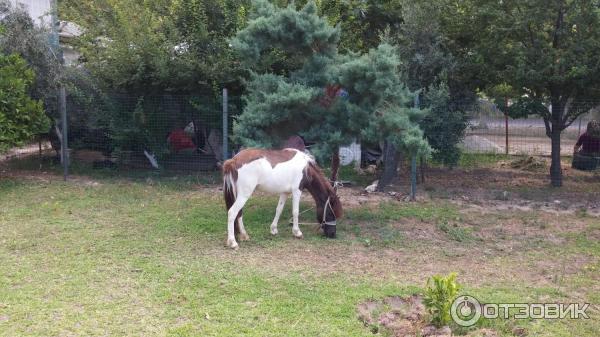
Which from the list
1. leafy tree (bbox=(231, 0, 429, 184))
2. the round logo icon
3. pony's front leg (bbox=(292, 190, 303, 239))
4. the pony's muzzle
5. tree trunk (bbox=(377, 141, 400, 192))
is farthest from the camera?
tree trunk (bbox=(377, 141, 400, 192))

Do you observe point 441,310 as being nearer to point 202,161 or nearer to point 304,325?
point 304,325

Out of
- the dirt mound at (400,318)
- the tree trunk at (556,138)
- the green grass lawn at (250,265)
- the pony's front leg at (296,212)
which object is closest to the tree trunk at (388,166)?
the green grass lawn at (250,265)

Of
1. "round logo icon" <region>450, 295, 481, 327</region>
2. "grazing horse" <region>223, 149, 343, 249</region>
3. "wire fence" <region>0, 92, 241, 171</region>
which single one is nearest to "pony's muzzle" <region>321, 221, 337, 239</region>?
"grazing horse" <region>223, 149, 343, 249</region>

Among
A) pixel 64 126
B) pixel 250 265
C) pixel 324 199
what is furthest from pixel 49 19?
pixel 250 265

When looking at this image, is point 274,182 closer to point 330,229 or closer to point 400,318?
point 330,229

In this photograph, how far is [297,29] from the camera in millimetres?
7555

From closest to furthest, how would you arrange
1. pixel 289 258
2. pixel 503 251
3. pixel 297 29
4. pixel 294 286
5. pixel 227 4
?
pixel 294 286 < pixel 289 258 < pixel 503 251 < pixel 297 29 < pixel 227 4

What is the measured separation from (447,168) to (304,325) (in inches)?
319

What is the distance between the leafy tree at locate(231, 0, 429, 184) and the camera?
7293 mm

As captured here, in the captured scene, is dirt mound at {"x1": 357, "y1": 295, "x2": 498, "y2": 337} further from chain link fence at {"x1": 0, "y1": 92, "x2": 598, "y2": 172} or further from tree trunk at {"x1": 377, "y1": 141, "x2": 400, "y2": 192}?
chain link fence at {"x1": 0, "y1": 92, "x2": 598, "y2": 172}

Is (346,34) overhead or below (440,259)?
overhead

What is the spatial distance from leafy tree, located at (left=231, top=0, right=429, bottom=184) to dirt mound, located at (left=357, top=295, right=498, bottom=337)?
2.59 m

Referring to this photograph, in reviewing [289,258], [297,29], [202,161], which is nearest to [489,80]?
[297,29]

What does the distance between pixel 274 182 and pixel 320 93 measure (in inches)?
60.3
